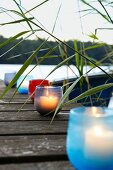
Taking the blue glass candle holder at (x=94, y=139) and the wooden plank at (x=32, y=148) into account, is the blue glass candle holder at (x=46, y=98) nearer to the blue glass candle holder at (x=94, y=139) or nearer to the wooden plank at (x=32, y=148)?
the wooden plank at (x=32, y=148)

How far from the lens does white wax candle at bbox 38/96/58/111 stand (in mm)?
1147

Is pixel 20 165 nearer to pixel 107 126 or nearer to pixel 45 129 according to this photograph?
pixel 107 126

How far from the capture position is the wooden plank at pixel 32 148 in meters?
0.62

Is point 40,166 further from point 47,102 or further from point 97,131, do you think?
point 47,102

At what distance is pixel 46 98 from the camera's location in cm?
116

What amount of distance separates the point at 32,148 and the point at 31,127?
0.24 meters

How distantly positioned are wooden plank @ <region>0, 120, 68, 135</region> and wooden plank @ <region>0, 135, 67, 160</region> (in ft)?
0.17

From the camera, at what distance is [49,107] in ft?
3.79

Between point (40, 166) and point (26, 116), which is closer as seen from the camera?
point (40, 166)

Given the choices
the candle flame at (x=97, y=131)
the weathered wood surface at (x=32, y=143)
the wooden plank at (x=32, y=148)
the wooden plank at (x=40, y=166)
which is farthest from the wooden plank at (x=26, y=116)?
the candle flame at (x=97, y=131)

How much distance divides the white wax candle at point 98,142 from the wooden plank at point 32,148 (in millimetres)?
138

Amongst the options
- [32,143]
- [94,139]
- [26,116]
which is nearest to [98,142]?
[94,139]

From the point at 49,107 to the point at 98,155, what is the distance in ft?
2.17

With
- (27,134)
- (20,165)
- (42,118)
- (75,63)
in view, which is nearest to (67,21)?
(75,63)
